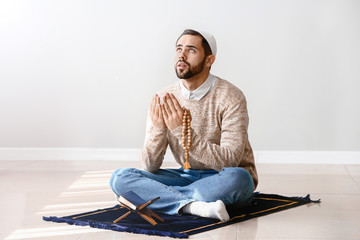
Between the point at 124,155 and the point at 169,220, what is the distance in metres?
3.03

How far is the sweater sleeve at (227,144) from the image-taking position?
2721 mm

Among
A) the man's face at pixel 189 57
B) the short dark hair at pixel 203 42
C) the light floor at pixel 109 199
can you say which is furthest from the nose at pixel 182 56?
the light floor at pixel 109 199

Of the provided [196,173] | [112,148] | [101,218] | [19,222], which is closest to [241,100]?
[196,173]

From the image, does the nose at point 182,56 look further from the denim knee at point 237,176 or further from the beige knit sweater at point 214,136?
the denim knee at point 237,176

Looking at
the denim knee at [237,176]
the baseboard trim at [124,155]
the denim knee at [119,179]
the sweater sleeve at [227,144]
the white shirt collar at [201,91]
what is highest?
the white shirt collar at [201,91]

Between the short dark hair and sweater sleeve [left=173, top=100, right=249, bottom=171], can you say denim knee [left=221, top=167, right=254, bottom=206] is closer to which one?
sweater sleeve [left=173, top=100, right=249, bottom=171]

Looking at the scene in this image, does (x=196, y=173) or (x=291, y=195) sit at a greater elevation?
(x=196, y=173)

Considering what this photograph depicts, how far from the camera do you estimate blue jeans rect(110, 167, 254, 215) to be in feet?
9.06

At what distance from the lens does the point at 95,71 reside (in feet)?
18.8

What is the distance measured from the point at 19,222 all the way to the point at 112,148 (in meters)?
2.93

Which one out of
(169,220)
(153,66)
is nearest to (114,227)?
(169,220)

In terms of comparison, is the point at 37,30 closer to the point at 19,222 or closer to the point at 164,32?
the point at 164,32

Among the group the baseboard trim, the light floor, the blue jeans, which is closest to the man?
the blue jeans

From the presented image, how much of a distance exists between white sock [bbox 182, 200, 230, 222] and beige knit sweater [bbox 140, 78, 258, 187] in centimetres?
20
